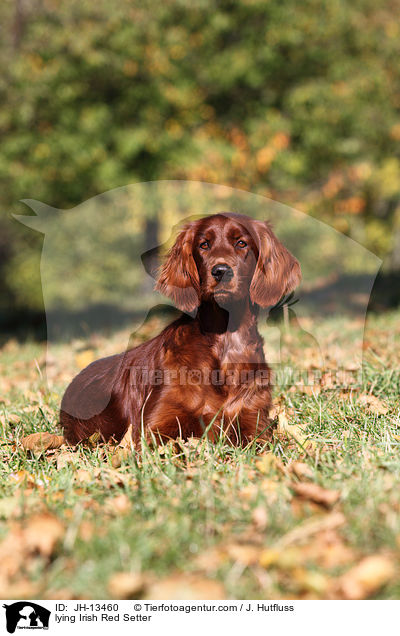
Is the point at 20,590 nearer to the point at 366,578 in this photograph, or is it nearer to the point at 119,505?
the point at 119,505

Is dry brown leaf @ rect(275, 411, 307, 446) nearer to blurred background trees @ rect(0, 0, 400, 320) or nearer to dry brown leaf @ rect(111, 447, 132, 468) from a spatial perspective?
dry brown leaf @ rect(111, 447, 132, 468)

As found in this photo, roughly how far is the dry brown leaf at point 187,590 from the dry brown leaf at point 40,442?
1441 millimetres

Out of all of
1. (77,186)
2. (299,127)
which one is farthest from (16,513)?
(299,127)

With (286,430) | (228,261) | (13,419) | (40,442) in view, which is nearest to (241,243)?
(228,261)

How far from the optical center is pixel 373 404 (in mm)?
3336

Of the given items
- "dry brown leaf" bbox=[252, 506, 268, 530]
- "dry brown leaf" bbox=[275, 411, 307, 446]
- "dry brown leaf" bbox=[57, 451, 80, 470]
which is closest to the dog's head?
"dry brown leaf" bbox=[275, 411, 307, 446]

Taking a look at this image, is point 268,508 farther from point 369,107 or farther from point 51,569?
point 369,107

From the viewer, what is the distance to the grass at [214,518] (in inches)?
65.5

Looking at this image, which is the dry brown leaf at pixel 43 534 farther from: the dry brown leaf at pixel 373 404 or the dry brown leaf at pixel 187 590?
the dry brown leaf at pixel 373 404

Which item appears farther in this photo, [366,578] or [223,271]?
[223,271]

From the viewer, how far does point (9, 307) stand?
12.9 meters

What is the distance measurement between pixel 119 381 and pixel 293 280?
105cm

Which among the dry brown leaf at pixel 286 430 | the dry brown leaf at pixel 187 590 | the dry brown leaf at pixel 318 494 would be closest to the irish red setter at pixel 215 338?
the dry brown leaf at pixel 286 430
